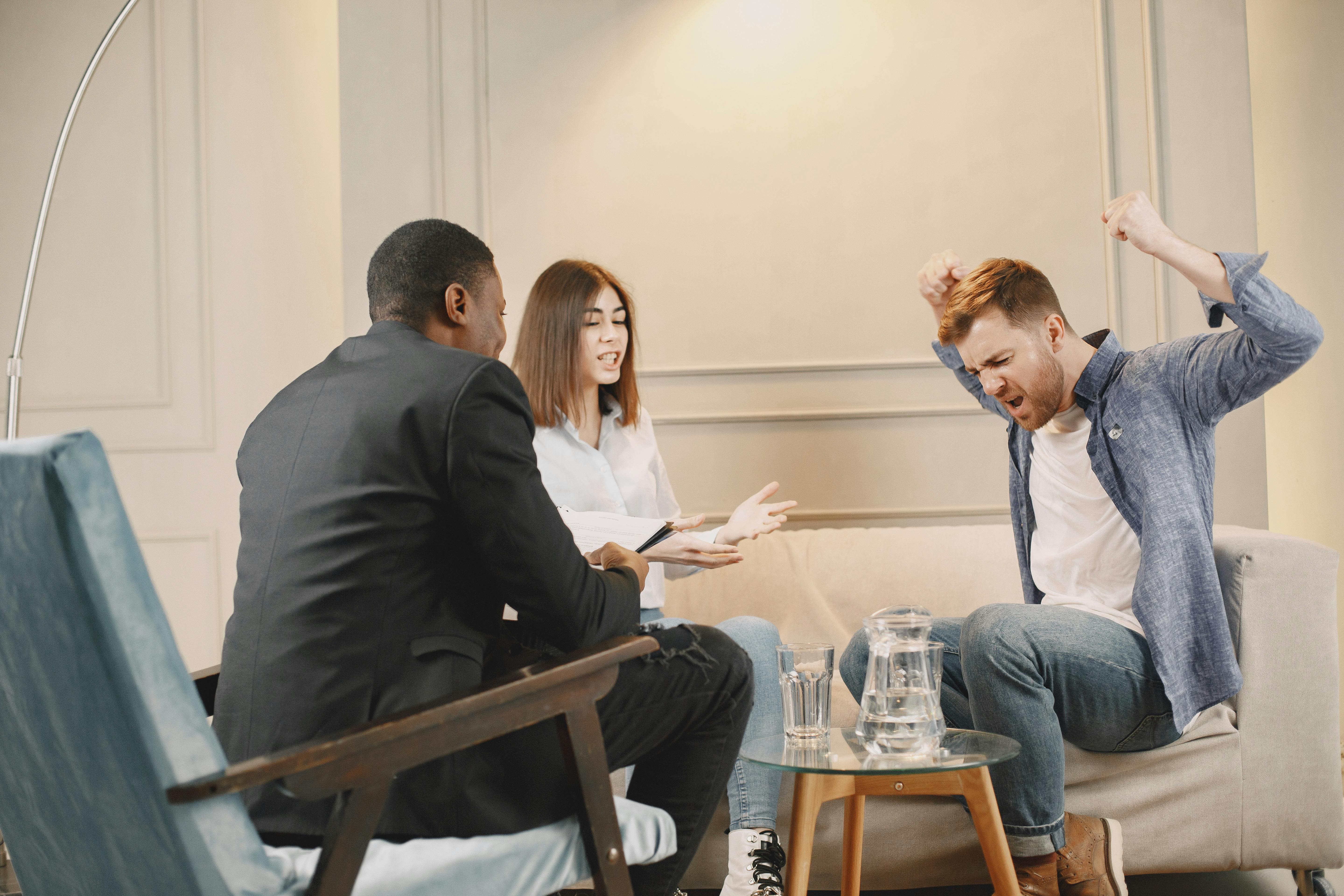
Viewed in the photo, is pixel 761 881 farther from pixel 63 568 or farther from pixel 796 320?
pixel 796 320

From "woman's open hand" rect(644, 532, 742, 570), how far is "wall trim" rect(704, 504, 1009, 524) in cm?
103

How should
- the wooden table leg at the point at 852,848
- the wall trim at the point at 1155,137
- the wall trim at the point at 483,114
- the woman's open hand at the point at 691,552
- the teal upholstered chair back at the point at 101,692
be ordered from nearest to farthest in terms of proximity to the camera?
the teal upholstered chair back at the point at 101,692, the wooden table leg at the point at 852,848, the woman's open hand at the point at 691,552, the wall trim at the point at 1155,137, the wall trim at the point at 483,114

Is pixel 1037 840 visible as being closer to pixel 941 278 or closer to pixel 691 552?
pixel 691 552

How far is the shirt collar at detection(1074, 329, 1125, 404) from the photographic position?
78.2 inches

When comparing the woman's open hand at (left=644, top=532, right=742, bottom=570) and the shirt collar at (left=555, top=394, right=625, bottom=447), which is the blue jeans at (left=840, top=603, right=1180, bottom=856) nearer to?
the woman's open hand at (left=644, top=532, right=742, bottom=570)

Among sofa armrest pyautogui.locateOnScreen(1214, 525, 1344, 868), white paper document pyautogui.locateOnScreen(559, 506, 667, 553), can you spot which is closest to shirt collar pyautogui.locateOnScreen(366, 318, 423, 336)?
white paper document pyautogui.locateOnScreen(559, 506, 667, 553)

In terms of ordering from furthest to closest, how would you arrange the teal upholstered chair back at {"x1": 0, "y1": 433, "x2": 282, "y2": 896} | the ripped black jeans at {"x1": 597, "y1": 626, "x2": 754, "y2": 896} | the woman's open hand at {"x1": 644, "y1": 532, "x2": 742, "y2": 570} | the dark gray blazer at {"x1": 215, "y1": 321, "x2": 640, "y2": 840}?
the woman's open hand at {"x1": 644, "y1": 532, "x2": 742, "y2": 570} < the ripped black jeans at {"x1": 597, "y1": 626, "x2": 754, "y2": 896} < the dark gray blazer at {"x1": 215, "y1": 321, "x2": 640, "y2": 840} < the teal upholstered chair back at {"x1": 0, "y1": 433, "x2": 282, "y2": 896}

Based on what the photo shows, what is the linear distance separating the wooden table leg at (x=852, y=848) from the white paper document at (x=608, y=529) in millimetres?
622

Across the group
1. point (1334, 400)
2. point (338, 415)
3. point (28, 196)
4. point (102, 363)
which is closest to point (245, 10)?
point (28, 196)

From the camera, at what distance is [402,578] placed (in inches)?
47.7

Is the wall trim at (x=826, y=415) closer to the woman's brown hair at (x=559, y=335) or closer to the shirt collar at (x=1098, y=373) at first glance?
the woman's brown hair at (x=559, y=335)

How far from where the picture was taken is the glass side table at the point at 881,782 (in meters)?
1.46

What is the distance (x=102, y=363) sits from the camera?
3.54m

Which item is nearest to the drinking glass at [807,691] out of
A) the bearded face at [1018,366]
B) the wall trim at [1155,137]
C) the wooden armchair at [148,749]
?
the wooden armchair at [148,749]
